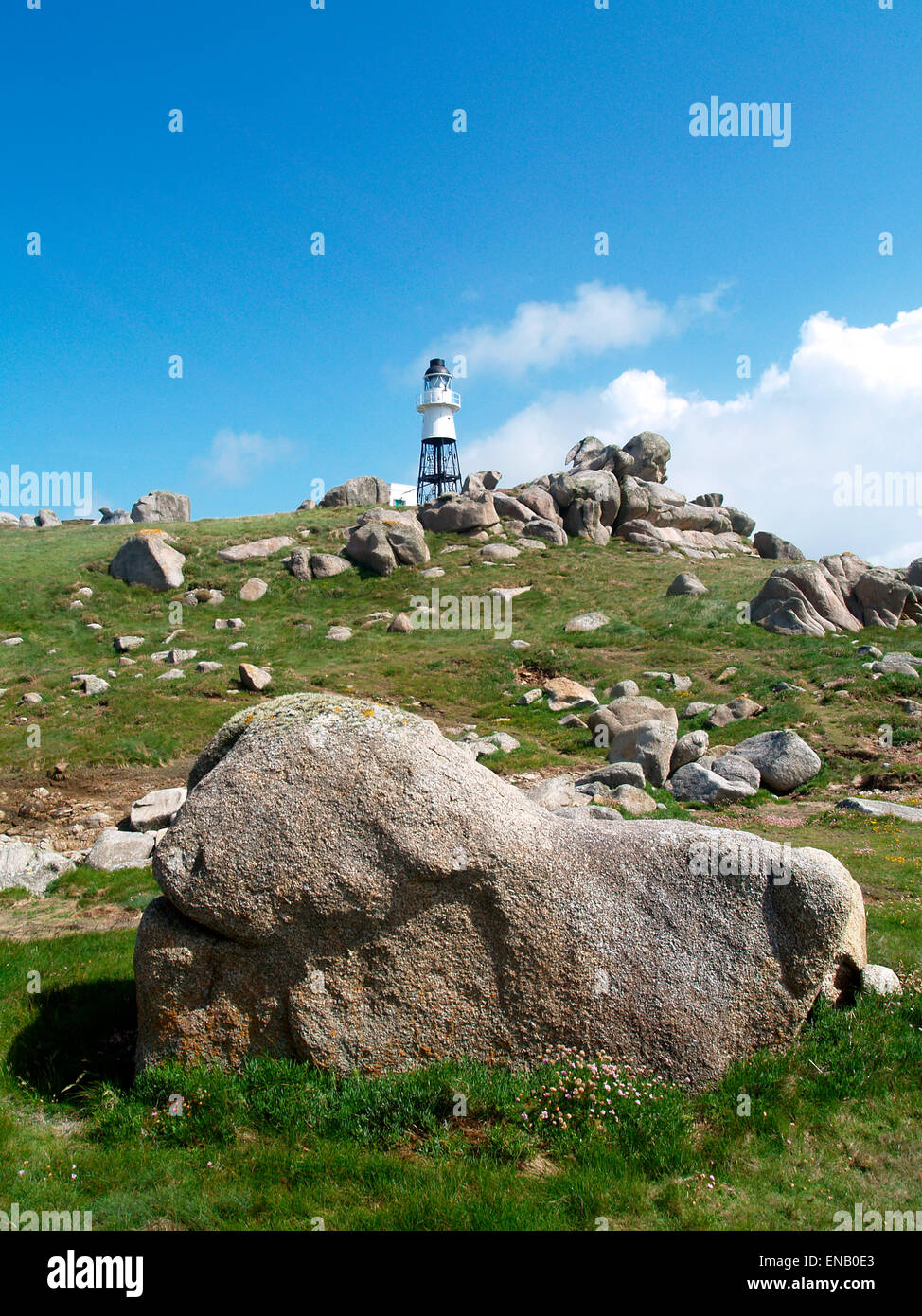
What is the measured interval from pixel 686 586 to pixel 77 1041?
3642cm

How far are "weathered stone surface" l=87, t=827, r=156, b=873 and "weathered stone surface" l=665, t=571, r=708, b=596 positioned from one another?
30427mm

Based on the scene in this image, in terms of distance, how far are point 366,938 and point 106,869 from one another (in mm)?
9307

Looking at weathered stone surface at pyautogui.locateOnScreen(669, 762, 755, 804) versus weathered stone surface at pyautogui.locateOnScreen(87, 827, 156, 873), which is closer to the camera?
weathered stone surface at pyautogui.locateOnScreen(87, 827, 156, 873)

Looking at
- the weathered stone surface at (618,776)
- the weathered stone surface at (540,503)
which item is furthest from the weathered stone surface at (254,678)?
the weathered stone surface at (540,503)

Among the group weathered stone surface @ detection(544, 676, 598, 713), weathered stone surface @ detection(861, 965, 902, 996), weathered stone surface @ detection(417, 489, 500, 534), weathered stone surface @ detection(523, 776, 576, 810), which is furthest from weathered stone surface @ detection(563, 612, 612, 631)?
weathered stone surface @ detection(861, 965, 902, 996)

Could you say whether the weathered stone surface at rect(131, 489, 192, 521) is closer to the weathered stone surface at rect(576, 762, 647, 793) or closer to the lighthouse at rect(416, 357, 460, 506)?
the lighthouse at rect(416, 357, 460, 506)

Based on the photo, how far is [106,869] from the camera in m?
13.9

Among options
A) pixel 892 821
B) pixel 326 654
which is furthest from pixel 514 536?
pixel 892 821

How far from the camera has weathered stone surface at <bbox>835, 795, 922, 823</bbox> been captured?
1594 centimetres

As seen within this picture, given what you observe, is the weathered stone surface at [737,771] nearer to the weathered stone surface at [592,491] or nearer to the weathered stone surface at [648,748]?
the weathered stone surface at [648,748]

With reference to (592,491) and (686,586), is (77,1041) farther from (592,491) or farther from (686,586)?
(592,491)

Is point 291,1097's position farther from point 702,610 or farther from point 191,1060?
point 702,610

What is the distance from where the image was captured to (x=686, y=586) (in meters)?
40.2

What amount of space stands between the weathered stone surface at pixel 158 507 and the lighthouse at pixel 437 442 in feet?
66.9
